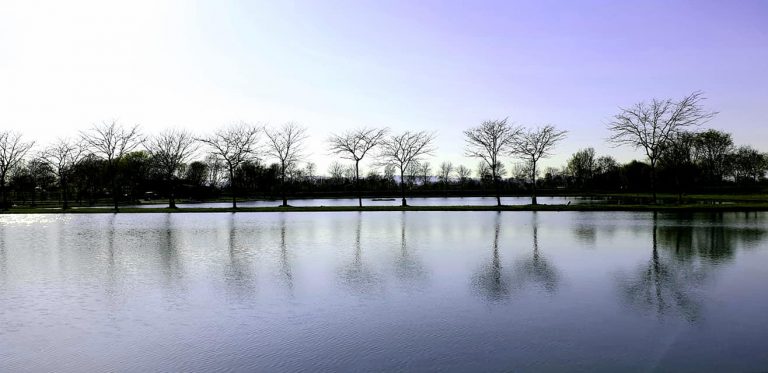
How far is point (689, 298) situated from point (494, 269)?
4.27 m

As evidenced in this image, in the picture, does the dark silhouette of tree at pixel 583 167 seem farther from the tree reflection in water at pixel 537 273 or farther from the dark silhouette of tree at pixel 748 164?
the tree reflection in water at pixel 537 273

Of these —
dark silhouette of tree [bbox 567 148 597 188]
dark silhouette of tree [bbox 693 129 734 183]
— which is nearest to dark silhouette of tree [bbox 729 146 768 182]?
dark silhouette of tree [bbox 693 129 734 183]

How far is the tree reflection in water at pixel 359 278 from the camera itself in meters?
10.4

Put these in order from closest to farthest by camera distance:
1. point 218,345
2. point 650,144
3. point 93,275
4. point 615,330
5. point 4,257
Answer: point 218,345, point 615,330, point 93,275, point 4,257, point 650,144

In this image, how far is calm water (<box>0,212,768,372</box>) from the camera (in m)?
6.32

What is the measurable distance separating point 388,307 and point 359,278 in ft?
8.95

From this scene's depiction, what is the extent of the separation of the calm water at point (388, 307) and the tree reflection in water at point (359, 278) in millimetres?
43

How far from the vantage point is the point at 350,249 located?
54.0 feet

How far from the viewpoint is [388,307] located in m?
8.82

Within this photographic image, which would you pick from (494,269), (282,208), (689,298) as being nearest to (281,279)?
(494,269)

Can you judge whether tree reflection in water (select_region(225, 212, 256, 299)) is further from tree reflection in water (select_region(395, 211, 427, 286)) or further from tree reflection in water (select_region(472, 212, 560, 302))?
tree reflection in water (select_region(472, 212, 560, 302))

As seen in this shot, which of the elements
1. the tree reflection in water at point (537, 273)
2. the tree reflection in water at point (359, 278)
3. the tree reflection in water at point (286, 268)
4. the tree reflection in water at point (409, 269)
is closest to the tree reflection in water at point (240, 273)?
the tree reflection in water at point (286, 268)

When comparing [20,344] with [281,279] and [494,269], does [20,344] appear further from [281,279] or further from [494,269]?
[494,269]

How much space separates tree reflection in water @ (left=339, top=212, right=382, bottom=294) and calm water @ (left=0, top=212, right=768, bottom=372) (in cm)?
4
